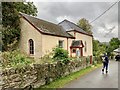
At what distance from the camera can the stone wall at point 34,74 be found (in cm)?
929

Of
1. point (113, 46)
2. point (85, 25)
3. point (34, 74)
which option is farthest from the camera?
point (113, 46)

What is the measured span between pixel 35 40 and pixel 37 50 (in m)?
1.12

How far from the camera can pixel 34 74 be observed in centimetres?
1166

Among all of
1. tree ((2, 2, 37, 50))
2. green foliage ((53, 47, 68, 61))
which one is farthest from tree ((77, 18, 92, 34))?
green foliage ((53, 47, 68, 61))

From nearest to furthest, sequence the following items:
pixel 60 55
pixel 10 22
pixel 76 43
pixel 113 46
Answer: pixel 60 55 → pixel 10 22 → pixel 76 43 → pixel 113 46

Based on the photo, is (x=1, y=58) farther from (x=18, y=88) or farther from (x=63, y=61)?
(x=63, y=61)

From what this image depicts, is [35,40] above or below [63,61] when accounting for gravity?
above

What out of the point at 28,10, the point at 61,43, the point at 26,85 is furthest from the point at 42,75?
the point at 28,10

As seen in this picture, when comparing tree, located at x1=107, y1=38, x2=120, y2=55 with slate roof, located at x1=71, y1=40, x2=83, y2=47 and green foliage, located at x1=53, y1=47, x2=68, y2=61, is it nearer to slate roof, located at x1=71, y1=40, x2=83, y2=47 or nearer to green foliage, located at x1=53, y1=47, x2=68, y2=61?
slate roof, located at x1=71, y1=40, x2=83, y2=47

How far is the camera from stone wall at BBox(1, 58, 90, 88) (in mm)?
9289

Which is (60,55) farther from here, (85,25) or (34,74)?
(85,25)

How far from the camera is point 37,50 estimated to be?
23250 mm

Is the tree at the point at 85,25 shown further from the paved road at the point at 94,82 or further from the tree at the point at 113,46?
the paved road at the point at 94,82

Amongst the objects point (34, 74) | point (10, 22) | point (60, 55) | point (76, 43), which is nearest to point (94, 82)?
point (60, 55)
